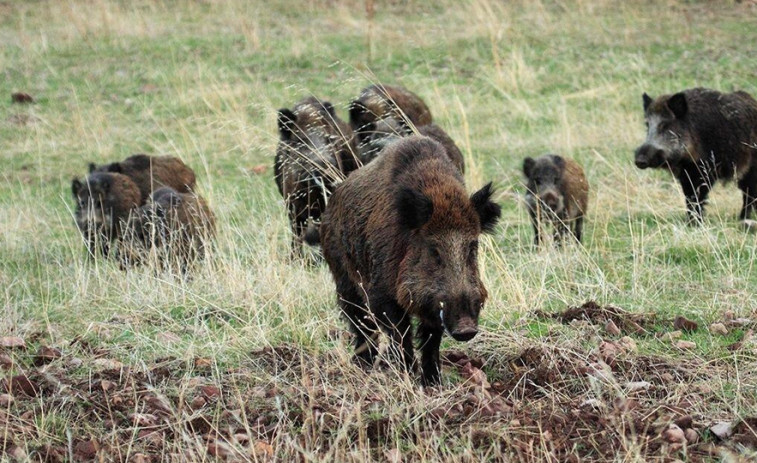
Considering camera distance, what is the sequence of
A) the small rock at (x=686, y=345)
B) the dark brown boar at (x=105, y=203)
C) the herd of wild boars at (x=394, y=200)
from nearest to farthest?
the herd of wild boars at (x=394, y=200) → the small rock at (x=686, y=345) → the dark brown boar at (x=105, y=203)

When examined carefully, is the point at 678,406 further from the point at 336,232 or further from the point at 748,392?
the point at 336,232

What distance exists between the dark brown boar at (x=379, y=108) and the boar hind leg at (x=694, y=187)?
9.53ft

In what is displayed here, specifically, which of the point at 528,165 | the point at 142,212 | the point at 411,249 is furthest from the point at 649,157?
the point at 411,249

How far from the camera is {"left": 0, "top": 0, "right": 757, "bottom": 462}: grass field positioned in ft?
18.0

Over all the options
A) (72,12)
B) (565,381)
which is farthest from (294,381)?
(72,12)

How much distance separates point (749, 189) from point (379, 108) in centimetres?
401

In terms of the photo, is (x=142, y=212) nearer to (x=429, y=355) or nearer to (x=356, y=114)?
(x=356, y=114)

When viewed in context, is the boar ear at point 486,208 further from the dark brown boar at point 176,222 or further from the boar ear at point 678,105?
the boar ear at point 678,105

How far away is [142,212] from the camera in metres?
11.5

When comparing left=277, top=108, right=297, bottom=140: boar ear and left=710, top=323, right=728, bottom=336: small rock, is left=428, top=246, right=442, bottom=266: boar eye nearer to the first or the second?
left=710, top=323, right=728, bottom=336: small rock

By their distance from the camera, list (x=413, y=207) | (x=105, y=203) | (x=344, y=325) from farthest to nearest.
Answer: (x=105, y=203) < (x=344, y=325) < (x=413, y=207)

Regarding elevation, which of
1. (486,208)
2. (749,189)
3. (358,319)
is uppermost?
(486,208)

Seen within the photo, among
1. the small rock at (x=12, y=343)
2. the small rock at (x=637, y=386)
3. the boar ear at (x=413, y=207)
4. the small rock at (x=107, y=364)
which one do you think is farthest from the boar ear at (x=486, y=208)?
the small rock at (x=12, y=343)

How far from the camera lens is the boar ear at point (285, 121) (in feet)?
34.6
